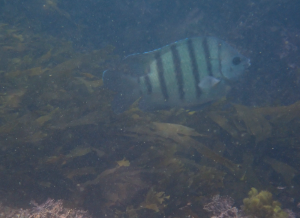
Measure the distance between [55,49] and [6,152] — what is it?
439 centimetres

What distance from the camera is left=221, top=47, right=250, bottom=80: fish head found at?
3281 millimetres

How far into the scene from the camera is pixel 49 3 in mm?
8805

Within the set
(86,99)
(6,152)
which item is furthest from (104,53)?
(6,152)

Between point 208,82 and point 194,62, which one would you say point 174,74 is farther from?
point 208,82

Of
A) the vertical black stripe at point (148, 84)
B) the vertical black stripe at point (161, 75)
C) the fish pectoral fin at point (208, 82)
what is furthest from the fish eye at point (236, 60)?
the vertical black stripe at point (148, 84)

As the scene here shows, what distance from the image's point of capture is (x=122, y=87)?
123 inches

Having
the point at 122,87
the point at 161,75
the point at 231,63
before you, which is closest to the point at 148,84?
the point at 161,75

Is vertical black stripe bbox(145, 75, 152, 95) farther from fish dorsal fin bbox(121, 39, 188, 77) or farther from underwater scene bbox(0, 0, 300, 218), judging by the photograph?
fish dorsal fin bbox(121, 39, 188, 77)

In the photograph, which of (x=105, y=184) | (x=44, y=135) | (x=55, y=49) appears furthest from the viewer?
(x=55, y=49)

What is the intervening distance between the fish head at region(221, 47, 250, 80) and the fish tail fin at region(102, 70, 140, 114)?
61.9 inches

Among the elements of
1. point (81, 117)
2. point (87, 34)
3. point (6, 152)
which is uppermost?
point (87, 34)

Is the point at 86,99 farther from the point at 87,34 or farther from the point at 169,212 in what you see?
the point at 87,34

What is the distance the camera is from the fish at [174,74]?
3.13 meters

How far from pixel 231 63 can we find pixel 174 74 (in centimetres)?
106
